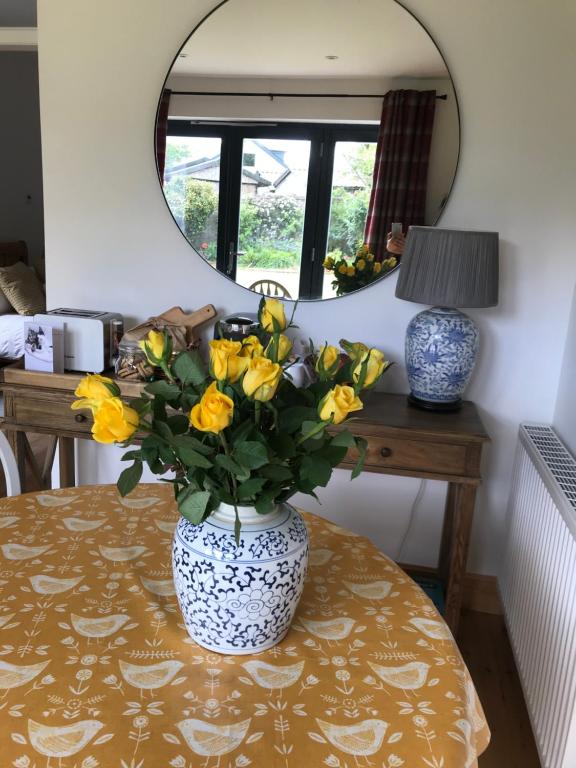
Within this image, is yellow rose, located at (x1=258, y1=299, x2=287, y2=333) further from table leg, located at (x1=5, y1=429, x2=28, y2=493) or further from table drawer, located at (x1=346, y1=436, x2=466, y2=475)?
table leg, located at (x1=5, y1=429, x2=28, y2=493)

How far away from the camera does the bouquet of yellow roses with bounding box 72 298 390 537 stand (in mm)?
877

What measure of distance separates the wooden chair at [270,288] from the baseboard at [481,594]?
1246mm

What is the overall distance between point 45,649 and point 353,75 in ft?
6.32

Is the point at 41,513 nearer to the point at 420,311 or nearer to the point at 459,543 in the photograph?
the point at 459,543

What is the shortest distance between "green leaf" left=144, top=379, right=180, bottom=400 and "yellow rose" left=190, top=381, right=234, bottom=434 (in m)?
0.13

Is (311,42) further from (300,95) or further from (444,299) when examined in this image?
(444,299)

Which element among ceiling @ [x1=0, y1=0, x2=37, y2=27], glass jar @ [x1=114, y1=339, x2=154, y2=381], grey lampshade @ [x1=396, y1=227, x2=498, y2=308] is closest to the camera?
grey lampshade @ [x1=396, y1=227, x2=498, y2=308]

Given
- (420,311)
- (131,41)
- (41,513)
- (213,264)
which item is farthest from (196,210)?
(41,513)

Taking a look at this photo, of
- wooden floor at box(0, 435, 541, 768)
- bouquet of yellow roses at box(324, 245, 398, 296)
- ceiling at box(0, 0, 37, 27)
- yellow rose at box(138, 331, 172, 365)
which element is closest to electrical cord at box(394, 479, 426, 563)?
wooden floor at box(0, 435, 541, 768)

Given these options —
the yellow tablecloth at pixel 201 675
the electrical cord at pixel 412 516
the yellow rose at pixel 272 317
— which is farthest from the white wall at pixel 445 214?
the yellow rose at pixel 272 317

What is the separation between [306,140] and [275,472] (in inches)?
63.9

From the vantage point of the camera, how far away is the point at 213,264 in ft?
Answer: 7.92

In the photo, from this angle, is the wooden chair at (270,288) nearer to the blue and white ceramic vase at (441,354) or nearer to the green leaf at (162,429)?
the blue and white ceramic vase at (441,354)

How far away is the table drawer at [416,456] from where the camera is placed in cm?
199
